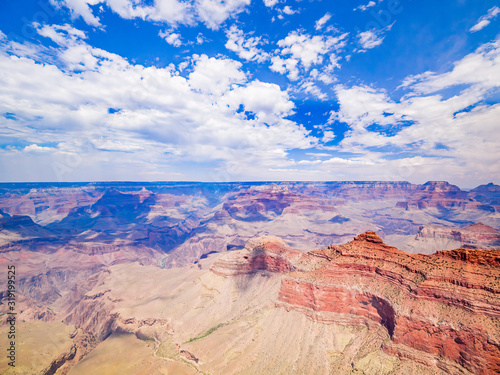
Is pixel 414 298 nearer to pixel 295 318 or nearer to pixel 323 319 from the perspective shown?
pixel 323 319

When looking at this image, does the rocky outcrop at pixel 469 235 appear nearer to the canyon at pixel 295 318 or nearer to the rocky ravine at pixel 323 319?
the canyon at pixel 295 318

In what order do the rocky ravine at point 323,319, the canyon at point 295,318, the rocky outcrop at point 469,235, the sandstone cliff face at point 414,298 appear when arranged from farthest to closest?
1. the rocky outcrop at point 469,235
2. the canyon at point 295,318
3. the rocky ravine at point 323,319
4. the sandstone cliff face at point 414,298

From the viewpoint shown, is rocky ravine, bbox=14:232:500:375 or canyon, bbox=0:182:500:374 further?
canyon, bbox=0:182:500:374

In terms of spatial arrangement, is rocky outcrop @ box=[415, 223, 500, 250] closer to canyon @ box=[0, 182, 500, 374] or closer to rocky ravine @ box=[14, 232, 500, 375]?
canyon @ box=[0, 182, 500, 374]

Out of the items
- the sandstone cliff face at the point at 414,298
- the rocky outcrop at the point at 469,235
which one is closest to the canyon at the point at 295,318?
the sandstone cliff face at the point at 414,298

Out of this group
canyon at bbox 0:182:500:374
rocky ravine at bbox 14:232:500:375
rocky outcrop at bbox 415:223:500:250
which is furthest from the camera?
rocky outcrop at bbox 415:223:500:250

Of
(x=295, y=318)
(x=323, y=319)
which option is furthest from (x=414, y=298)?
(x=295, y=318)

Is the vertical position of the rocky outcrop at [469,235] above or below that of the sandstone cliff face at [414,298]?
below

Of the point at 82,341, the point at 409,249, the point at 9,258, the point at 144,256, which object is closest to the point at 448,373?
the point at 82,341

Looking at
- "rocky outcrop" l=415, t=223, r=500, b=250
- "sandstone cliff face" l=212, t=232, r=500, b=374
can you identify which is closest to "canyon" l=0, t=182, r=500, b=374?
"sandstone cliff face" l=212, t=232, r=500, b=374

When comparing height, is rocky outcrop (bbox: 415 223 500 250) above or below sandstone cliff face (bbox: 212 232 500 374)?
below
